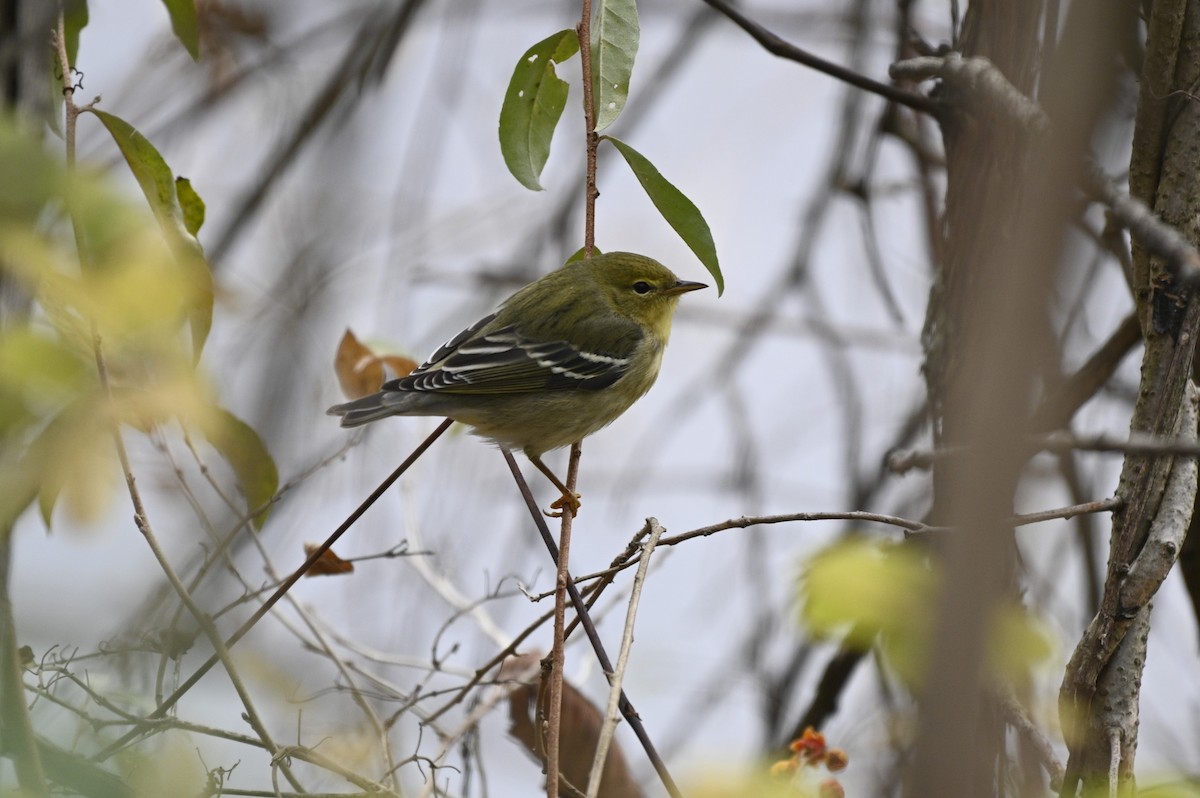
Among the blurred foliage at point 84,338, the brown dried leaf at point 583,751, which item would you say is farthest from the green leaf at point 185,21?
the brown dried leaf at point 583,751

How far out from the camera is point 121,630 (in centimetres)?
257

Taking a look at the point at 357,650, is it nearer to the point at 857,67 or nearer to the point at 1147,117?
the point at 1147,117

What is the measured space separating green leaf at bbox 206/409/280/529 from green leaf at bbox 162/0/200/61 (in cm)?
91

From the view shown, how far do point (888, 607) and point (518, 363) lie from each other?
215cm

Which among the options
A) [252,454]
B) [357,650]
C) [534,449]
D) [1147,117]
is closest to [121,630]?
[252,454]

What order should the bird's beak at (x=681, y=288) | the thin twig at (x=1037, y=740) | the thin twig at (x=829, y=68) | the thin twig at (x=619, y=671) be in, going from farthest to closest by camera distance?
the bird's beak at (x=681, y=288), the thin twig at (x=829, y=68), the thin twig at (x=1037, y=740), the thin twig at (x=619, y=671)

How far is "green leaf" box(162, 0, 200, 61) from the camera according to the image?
2.70 metres

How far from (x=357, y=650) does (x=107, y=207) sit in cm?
163

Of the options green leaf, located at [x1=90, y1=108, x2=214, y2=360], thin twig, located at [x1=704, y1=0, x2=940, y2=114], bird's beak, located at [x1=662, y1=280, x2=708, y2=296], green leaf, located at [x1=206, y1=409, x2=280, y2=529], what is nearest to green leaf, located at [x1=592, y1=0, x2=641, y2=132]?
thin twig, located at [x1=704, y1=0, x2=940, y2=114]

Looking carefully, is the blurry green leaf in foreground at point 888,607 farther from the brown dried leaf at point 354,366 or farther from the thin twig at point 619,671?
the brown dried leaf at point 354,366

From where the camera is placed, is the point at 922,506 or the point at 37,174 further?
the point at 922,506

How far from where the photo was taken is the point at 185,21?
2707 millimetres

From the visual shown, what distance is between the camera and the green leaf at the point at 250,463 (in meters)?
2.46

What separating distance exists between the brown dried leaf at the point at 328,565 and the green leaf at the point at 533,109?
1.01m
